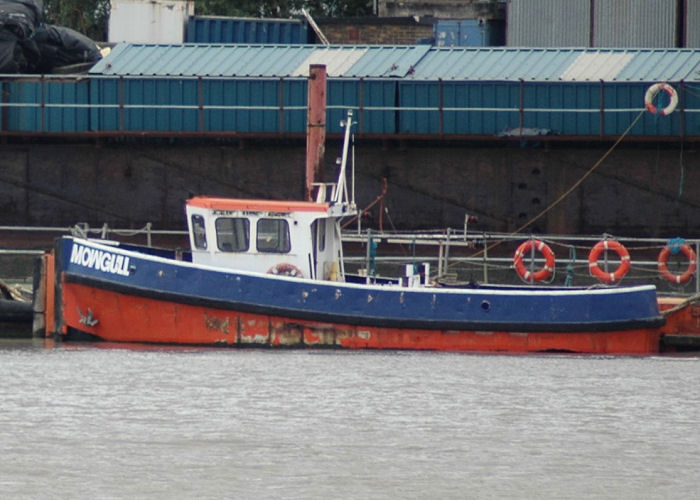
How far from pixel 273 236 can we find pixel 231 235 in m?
0.61

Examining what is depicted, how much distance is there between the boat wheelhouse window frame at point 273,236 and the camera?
2458cm

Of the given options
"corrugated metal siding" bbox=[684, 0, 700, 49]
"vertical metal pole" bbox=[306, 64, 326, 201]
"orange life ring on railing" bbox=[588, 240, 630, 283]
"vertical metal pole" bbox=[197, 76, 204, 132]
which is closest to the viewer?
"orange life ring on railing" bbox=[588, 240, 630, 283]

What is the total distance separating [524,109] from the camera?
33.9 m

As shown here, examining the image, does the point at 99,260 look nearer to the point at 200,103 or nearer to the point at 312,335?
the point at 312,335

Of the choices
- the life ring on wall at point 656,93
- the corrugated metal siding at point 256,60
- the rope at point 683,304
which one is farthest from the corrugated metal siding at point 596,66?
the rope at point 683,304

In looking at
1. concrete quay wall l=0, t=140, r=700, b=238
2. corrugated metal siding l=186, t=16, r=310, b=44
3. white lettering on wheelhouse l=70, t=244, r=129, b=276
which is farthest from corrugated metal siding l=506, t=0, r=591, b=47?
white lettering on wheelhouse l=70, t=244, r=129, b=276

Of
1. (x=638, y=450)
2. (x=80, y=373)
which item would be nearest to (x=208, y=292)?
(x=80, y=373)

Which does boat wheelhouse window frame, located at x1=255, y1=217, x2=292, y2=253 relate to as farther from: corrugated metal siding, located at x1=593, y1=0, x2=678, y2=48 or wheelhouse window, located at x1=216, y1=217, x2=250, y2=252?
corrugated metal siding, located at x1=593, y1=0, x2=678, y2=48

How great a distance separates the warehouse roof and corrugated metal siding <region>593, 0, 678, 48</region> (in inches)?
144

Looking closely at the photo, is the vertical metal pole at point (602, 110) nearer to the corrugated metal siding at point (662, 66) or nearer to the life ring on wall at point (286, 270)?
the corrugated metal siding at point (662, 66)

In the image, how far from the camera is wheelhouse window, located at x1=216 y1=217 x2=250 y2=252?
24688mm

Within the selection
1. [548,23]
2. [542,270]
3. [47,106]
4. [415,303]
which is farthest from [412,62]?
[415,303]

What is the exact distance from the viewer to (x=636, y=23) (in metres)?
39.2

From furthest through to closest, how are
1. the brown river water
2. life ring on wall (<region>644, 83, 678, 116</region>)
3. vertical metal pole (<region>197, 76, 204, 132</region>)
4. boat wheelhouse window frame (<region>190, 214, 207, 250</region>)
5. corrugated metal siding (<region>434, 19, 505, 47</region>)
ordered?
corrugated metal siding (<region>434, 19, 505, 47</region>) < vertical metal pole (<region>197, 76, 204, 132</region>) < life ring on wall (<region>644, 83, 678, 116</region>) < boat wheelhouse window frame (<region>190, 214, 207, 250</region>) < the brown river water
